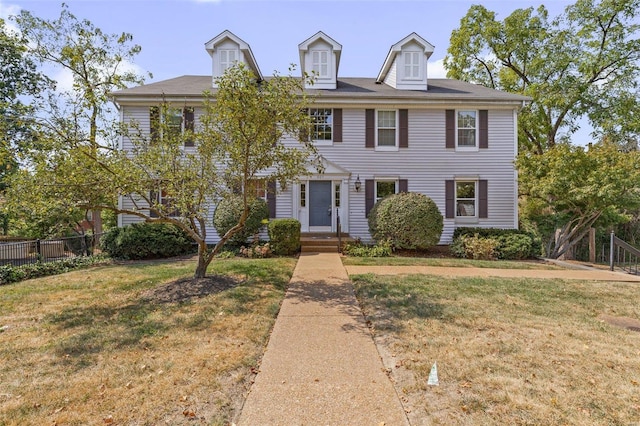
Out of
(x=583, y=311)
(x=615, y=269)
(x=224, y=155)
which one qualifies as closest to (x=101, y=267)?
(x=224, y=155)

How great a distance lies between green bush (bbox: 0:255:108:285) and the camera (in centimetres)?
779


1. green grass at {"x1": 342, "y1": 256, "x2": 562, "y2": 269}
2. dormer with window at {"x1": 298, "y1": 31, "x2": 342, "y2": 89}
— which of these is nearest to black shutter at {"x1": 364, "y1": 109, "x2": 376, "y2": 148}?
dormer with window at {"x1": 298, "y1": 31, "x2": 342, "y2": 89}

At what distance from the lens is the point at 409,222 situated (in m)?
10.4

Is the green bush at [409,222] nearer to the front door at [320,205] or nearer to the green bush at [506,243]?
the green bush at [506,243]

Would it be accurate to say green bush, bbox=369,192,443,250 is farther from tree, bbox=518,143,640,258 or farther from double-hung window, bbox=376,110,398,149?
tree, bbox=518,143,640,258

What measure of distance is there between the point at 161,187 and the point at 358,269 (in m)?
4.91

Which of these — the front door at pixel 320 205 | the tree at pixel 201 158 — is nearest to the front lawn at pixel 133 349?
the tree at pixel 201 158

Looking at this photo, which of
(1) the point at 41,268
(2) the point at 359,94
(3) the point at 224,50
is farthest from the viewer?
(3) the point at 224,50

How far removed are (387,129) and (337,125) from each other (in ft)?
6.58

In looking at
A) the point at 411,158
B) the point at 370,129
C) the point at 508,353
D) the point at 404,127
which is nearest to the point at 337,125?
the point at 370,129

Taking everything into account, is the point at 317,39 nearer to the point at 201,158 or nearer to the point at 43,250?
the point at 201,158

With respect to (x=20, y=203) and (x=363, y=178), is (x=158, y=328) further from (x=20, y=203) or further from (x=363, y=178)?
(x=363, y=178)

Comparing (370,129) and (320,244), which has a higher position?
(370,129)

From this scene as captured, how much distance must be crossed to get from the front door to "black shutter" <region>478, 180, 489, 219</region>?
595 centimetres
